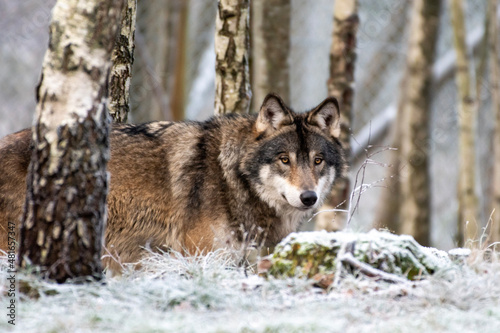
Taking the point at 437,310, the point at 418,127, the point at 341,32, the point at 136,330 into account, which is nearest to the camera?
the point at 136,330

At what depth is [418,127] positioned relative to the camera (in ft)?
40.4

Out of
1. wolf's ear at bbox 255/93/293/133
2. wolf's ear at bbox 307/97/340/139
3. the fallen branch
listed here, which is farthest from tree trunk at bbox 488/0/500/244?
the fallen branch

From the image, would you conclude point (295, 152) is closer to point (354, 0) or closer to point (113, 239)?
point (113, 239)

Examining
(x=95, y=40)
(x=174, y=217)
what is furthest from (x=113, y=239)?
(x=95, y=40)

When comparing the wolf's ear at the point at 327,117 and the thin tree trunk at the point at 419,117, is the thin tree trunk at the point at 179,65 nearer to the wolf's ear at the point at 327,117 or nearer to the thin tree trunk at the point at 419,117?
the thin tree trunk at the point at 419,117

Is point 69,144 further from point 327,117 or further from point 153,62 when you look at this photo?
point 153,62

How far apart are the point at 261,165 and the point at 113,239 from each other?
1373 mm

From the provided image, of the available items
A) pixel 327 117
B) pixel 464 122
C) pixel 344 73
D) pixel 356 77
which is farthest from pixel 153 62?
pixel 327 117

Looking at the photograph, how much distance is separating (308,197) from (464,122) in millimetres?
6406

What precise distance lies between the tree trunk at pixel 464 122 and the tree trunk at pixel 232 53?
5.19 m

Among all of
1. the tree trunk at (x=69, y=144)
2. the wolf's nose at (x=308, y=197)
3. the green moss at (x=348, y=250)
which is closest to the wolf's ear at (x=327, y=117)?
the wolf's nose at (x=308, y=197)

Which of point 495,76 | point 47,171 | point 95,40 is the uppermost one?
point 495,76

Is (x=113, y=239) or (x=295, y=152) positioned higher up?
(x=295, y=152)

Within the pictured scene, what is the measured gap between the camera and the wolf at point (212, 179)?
534 cm
